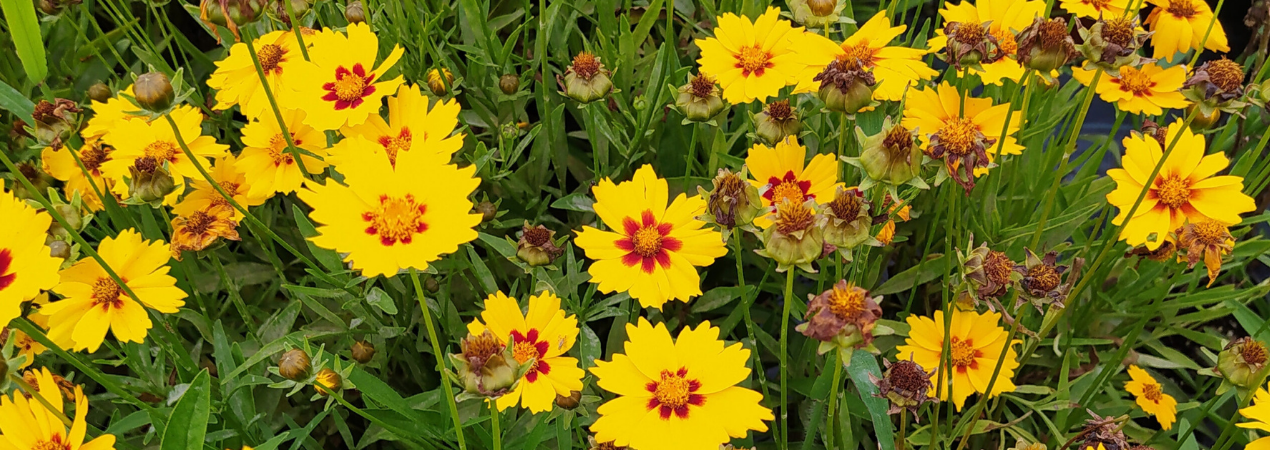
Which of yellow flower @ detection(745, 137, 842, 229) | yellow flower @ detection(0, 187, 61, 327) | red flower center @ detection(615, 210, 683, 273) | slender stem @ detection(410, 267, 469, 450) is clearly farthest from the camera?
yellow flower @ detection(745, 137, 842, 229)

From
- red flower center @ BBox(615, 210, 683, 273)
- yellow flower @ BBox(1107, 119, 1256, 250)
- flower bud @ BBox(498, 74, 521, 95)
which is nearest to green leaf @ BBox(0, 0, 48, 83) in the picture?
flower bud @ BBox(498, 74, 521, 95)

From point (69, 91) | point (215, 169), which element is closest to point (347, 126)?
point (215, 169)

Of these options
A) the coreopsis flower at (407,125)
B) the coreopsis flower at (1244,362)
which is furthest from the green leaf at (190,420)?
the coreopsis flower at (1244,362)

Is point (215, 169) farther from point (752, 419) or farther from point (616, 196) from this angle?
point (752, 419)

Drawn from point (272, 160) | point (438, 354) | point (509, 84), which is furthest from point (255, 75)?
point (438, 354)

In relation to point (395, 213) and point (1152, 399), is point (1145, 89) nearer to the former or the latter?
point (1152, 399)

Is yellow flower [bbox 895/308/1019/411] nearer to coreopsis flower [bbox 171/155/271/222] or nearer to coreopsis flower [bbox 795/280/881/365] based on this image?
coreopsis flower [bbox 795/280/881/365]

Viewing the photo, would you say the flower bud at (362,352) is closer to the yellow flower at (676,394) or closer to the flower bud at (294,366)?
the flower bud at (294,366)
